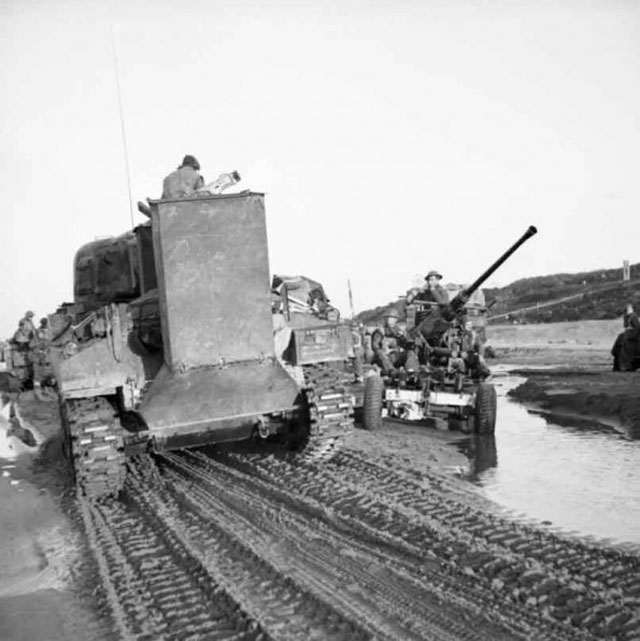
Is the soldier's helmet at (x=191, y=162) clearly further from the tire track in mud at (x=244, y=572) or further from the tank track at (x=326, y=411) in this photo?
the tire track in mud at (x=244, y=572)

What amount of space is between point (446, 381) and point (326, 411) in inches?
135

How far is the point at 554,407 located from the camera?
1230 centimetres

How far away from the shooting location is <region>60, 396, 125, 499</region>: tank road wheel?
21.7 ft

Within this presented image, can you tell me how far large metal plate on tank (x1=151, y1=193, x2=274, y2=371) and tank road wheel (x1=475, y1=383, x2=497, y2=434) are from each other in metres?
3.81

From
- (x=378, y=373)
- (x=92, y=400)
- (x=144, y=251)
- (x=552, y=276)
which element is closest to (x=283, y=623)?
(x=92, y=400)

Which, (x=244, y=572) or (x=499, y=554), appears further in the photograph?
(x=499, y=554)

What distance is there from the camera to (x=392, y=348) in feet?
39.5

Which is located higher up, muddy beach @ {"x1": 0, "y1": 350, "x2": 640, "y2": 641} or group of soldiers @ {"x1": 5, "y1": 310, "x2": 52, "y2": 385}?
group of soldiers @ {"x1": 5, "y1": 310, "x2": 52, "y2": 385}

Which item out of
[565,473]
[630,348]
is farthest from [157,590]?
[630,348]

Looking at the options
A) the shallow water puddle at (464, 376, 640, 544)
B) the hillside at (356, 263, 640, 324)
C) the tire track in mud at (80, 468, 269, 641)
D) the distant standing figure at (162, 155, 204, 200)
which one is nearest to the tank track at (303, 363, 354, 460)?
the shallow water puddle at (464, 376, 640, 544)

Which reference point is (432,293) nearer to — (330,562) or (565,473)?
(565,473)

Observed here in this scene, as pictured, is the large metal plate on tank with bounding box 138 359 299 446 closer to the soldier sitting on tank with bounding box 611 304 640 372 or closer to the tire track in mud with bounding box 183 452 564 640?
the tire track in mud with bounding box 183 452 564 640

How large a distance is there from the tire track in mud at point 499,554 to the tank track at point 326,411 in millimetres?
386

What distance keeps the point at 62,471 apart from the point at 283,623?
5583 mm
